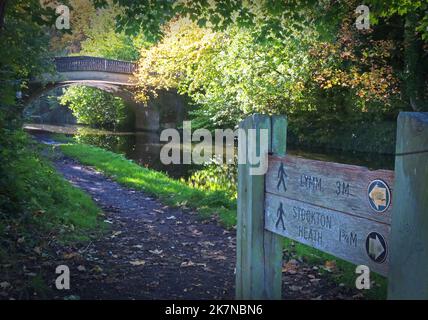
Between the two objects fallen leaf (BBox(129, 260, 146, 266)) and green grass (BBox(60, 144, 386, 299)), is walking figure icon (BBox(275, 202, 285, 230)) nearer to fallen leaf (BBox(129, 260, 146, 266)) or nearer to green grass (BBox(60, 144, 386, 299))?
green grass (BBox(60, 144, 386, 299))

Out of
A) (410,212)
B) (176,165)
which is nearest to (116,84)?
(176,165)

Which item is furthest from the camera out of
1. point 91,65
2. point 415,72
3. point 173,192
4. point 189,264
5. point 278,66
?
point 91,65

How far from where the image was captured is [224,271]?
4578 mm

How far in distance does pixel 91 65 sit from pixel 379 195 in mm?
25571

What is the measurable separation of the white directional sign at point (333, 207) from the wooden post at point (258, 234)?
68mm

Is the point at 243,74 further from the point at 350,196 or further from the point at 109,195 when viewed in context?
the point at 350,196

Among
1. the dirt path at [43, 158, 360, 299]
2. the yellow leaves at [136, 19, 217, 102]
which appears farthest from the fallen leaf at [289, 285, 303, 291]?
the yellow leaves at [136, 19, 217, 102]

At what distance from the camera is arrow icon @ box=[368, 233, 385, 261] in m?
2.23

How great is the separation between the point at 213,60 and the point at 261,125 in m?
13.6

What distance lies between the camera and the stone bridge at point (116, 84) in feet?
83.4

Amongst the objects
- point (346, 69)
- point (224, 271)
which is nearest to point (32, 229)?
point (224, 271)

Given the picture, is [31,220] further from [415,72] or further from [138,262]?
[415,72]

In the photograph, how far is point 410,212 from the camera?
2.02 m

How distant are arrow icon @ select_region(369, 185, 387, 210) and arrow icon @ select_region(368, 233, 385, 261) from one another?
6.1 inches
